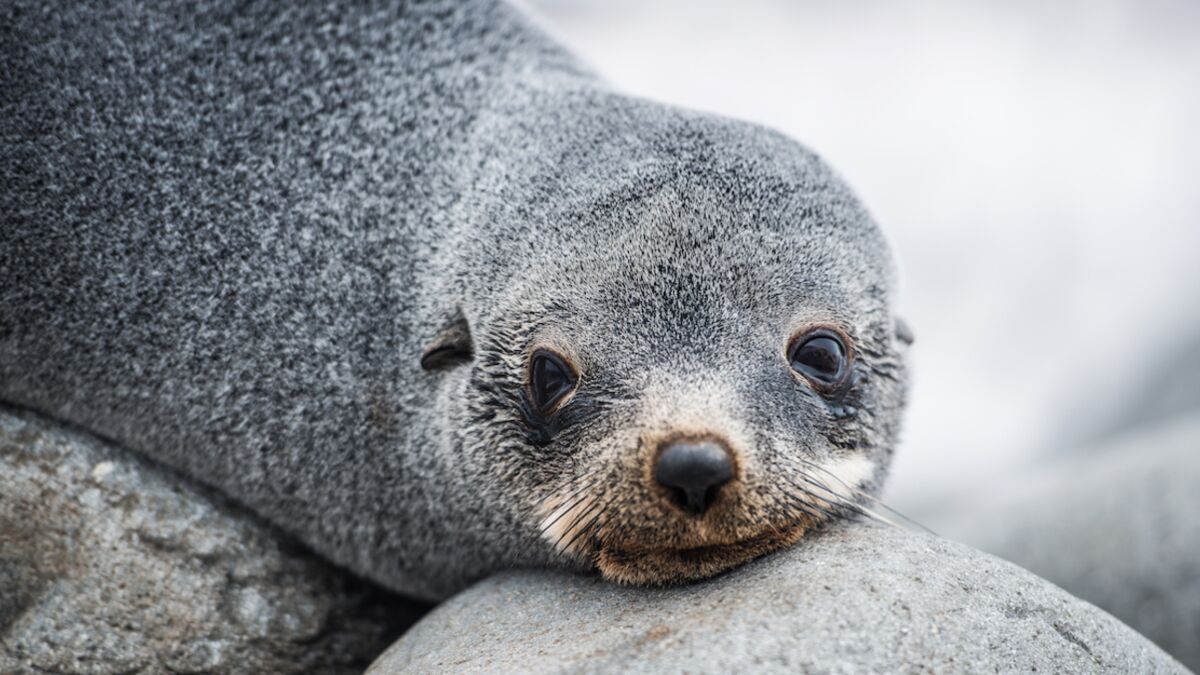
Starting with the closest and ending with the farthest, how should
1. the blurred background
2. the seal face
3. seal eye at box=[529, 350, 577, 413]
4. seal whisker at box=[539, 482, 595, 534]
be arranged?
1. the seal face
2. seal whisker at box=[539, 482, 595, 534]
3. seal eye at box=[529, 350, 577, 413]
4. the blurred background

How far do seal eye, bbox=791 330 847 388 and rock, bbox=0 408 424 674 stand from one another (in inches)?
95.4

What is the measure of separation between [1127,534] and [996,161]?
8.58m

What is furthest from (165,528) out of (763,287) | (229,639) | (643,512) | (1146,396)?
(1146,396)

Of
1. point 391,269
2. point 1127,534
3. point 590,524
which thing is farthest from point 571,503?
point 1127,534

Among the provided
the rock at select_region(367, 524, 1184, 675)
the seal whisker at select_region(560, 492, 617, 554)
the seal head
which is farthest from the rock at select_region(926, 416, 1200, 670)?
the seal whisker at select_region(560, 492, 617, 554)

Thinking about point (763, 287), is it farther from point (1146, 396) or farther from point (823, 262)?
point (1146, 396)

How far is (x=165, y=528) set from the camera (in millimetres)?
4445

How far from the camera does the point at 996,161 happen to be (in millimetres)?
13938

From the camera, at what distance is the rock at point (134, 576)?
166 inches

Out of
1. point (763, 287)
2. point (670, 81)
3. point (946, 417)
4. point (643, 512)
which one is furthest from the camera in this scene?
point (670, 81)

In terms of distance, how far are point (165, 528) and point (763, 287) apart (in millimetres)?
2674

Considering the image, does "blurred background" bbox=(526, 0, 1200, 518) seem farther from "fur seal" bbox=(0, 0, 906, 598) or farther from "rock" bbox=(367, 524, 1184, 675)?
"rock" bbox=(367, 524, 1184, 675)

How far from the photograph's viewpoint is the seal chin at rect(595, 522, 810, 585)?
3473 millimetres

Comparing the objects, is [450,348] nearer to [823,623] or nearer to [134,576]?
[134,576]
